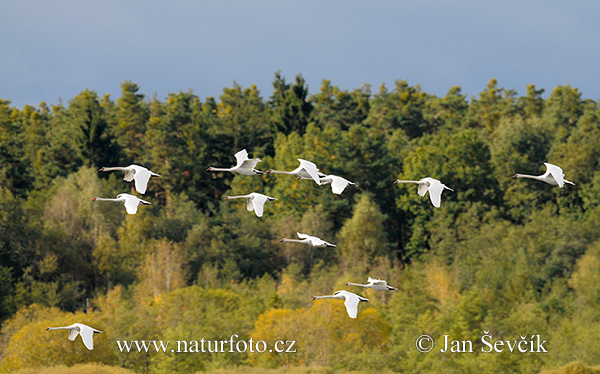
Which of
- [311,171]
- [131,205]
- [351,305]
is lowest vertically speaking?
[351,305]

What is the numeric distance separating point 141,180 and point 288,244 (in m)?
74.5

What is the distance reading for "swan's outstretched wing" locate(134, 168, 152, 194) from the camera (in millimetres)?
25125

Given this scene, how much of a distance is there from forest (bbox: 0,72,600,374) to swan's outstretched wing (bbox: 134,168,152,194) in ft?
121

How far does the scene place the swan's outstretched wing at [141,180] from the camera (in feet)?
82.4

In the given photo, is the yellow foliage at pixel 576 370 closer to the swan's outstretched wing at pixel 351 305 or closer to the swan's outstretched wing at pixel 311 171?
the swan's outstretched wing at pixel 351 305

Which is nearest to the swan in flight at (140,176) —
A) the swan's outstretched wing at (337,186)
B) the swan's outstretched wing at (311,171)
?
the swan's outstretched wing at (311,171)

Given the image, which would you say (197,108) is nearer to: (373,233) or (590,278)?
(373,233)

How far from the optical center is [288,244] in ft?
327

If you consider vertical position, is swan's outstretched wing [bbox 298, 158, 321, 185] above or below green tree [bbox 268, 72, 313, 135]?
below

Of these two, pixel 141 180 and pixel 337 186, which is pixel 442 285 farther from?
pixel 141 180

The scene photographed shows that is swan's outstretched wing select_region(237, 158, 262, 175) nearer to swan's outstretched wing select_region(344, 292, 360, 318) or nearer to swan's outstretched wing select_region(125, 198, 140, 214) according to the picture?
swan's outstretched wing select_region(125, 198, 140, 214)

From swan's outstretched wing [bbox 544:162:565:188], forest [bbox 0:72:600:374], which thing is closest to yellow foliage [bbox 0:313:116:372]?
forest [bbox 0:72:600:374]

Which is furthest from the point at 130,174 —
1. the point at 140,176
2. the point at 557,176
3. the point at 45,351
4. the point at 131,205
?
the point at 45,351

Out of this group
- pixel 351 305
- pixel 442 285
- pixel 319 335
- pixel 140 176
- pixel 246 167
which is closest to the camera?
pixel 140 176
